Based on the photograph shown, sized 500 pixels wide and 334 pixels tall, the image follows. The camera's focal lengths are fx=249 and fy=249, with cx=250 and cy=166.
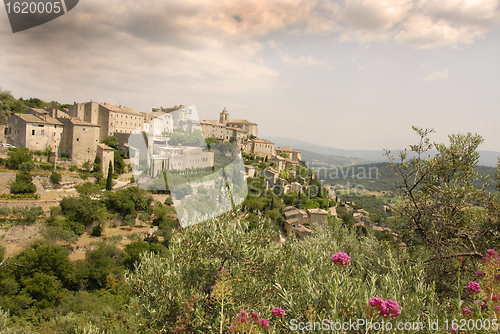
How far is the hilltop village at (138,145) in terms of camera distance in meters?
25.0

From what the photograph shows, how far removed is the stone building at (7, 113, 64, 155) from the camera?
23875mm

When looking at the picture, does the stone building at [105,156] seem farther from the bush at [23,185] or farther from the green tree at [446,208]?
the green tree at [446,208]

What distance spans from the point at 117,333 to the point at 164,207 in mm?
17651

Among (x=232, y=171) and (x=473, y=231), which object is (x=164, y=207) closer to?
(x=232, y=171)

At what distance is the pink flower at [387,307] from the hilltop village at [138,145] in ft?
35.8

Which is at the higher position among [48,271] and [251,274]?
[251,274]

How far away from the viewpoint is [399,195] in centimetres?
574

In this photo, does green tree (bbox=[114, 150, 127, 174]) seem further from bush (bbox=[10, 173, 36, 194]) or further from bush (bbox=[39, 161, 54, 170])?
bush (bbox=[10, 173, 36, 194])

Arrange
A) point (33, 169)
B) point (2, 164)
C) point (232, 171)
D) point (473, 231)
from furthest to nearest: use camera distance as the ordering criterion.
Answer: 1. point (232, 171)
2. point (33, 169)
3. point (2, 164)
4. point (473, 231)

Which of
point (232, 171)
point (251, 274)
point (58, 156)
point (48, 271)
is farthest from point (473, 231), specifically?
point (58, 156)

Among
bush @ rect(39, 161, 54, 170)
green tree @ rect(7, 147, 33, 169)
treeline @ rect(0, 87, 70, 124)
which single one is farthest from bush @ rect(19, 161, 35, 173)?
treeline @ rect(0, 87, 70, 124)

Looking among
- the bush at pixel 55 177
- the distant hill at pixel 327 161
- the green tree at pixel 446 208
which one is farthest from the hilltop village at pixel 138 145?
the distant hill at pixel 327 161

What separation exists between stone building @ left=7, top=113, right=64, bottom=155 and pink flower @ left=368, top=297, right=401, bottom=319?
3139 cm

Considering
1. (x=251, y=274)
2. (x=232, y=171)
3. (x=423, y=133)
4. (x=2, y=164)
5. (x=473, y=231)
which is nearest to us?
(x=251, y=274)
